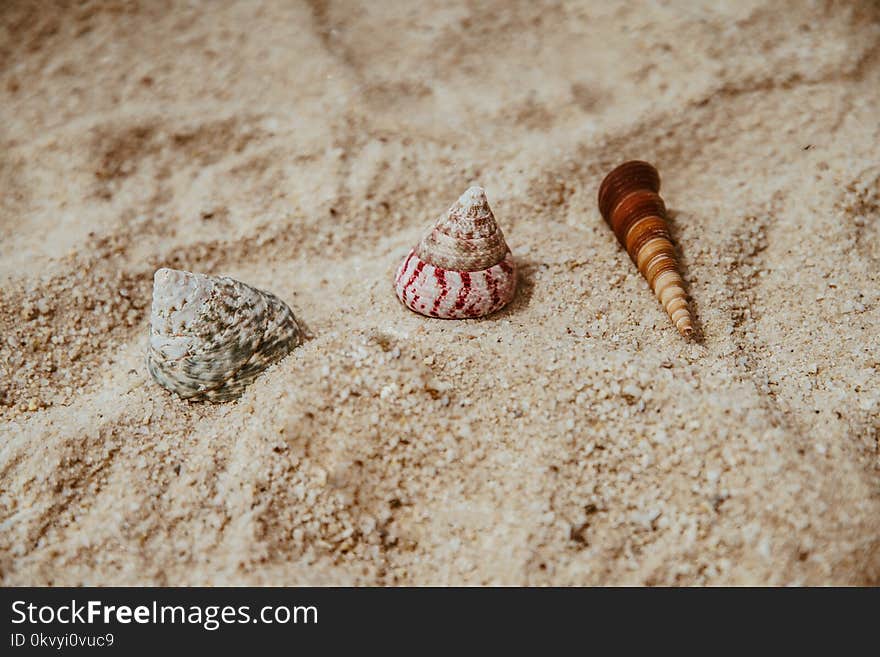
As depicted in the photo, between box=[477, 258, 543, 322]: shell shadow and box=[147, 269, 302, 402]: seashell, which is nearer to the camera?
box=[147, 269, 302, 402]: seashell

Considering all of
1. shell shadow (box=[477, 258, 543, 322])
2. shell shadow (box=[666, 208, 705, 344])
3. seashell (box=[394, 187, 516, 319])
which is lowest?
shell shadow (box=[666, 208, 705, 344])

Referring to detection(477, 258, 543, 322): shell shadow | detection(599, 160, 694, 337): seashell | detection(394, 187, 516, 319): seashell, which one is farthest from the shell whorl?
detection(599, 160, 694, 337): seashell

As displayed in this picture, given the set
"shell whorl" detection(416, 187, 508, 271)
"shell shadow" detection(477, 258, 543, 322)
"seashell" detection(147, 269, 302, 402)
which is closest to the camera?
"seashell" detection(147, 269, 302, 402)

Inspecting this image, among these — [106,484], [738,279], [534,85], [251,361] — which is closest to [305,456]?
[251,361]

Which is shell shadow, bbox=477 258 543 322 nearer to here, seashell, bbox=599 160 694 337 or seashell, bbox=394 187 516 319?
seashell, bbox=394 187 516 319

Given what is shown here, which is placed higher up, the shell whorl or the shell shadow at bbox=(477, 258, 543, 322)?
the shell whorl

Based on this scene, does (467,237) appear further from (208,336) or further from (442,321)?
(208,336)

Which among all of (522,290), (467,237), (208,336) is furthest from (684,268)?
(208,336)
